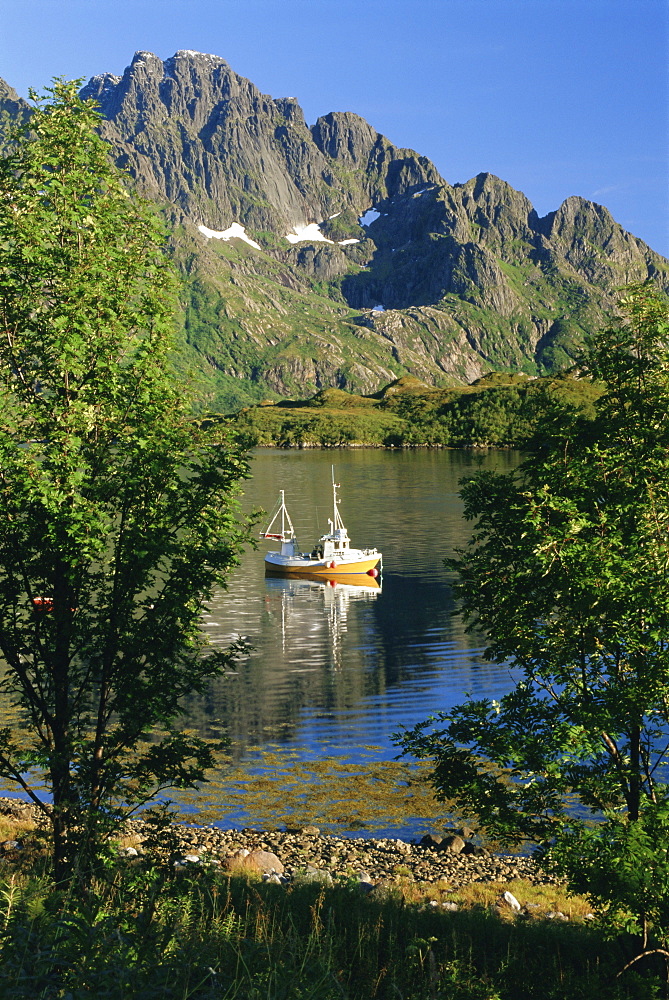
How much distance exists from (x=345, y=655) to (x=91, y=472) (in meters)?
47.7

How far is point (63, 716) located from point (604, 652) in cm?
1140

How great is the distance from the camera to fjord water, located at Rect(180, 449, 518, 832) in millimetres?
46188

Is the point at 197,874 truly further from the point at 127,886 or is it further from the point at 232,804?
the point at 232,804

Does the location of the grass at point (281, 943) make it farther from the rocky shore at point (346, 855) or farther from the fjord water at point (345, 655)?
the fjord water at point (345, 655)

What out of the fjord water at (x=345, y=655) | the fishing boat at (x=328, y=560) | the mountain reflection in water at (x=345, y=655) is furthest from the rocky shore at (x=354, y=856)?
the fishing boat at (x=328, y=560)

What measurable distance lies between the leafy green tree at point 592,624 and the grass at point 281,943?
A: 2.62 m

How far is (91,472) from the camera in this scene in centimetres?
1719

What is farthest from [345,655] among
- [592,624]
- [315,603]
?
[592,624]

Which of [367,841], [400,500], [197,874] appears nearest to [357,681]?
[367,841]

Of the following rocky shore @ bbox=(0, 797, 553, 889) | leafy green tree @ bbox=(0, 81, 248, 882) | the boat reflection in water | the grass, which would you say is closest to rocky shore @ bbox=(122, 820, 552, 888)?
rocky shore @ bbox=(0, 797, 553, 889)

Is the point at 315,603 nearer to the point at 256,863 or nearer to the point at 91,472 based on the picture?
the point at 256,863

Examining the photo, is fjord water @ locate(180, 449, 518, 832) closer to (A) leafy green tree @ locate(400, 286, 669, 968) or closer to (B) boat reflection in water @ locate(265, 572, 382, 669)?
(B) boat reflection in water @ locate(265, 572, 382, 669)

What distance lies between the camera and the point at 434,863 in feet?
89.6

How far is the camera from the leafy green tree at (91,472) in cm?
1628
